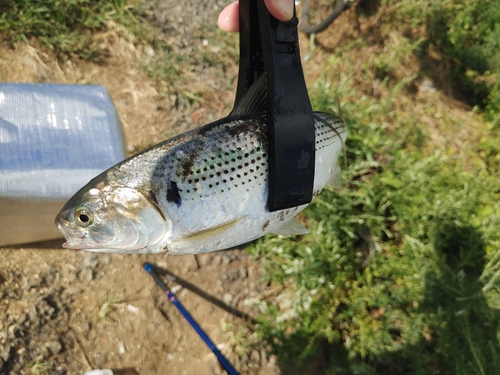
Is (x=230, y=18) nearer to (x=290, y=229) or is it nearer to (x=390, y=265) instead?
(x=290, y=229)

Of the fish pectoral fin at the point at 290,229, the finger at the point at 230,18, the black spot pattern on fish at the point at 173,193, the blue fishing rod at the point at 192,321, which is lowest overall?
the blue fishing rod at the point at 192,321

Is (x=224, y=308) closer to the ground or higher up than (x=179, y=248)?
closer to the ground

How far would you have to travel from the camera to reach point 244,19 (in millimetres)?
1564

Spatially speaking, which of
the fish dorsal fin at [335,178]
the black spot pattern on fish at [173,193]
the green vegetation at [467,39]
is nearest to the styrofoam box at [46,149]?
the black spot pattern on fish at [173,193]

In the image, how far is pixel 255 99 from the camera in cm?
145

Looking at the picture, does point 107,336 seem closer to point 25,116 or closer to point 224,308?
point 224,308

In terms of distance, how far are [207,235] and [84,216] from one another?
1.43ft

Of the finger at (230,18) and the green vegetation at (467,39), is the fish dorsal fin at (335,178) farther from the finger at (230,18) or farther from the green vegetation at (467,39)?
the green vegetation at (467,39)

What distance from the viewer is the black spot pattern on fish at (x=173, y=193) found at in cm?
132

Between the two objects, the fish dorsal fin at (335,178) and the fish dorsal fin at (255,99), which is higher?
the fish dorsal fin at (255,99)

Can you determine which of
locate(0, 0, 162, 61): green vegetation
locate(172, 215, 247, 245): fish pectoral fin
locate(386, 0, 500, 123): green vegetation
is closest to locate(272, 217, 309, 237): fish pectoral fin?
locate(172, 215, 247, 245): fish pectoral fin

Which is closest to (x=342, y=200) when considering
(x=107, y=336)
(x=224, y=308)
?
(x=224, y=308)

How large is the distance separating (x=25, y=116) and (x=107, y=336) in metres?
1.69

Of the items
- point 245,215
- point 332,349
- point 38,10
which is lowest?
point 332,349
